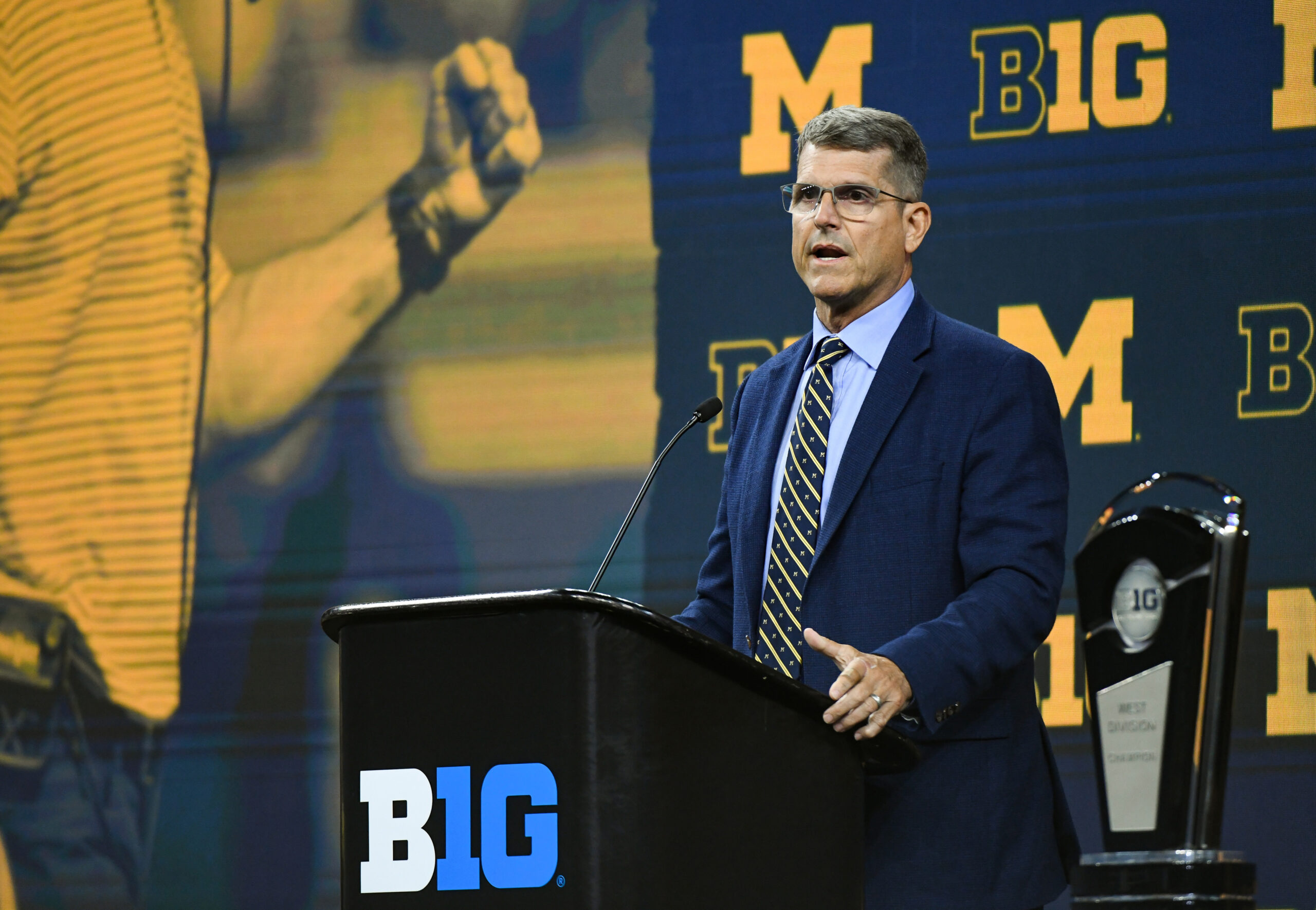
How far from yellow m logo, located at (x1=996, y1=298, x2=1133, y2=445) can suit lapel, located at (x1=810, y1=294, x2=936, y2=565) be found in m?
1.87

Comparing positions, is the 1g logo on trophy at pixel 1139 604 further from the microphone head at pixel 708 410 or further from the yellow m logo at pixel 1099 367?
the microphone head at pixel 708 410

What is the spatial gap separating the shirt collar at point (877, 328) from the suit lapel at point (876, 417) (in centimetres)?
3

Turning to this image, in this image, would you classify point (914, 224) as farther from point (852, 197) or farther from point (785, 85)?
point (785, 85)

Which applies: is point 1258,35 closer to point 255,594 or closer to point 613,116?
point 613,116

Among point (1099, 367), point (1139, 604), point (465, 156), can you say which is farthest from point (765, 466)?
point (465, 156)

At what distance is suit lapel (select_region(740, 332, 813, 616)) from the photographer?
1.87 meters

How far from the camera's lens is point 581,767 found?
53.2 inches

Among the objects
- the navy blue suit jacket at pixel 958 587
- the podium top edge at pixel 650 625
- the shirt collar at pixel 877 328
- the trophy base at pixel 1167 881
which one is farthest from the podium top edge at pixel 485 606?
the trophy base at pixel 1167 881

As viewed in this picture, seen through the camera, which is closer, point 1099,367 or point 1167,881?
point 1167,881

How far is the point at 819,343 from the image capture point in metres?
1.96

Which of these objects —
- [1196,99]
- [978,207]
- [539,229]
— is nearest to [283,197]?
[539,229]

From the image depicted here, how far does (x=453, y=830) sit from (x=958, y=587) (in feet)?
2.28

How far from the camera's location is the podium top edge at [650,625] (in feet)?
4.45

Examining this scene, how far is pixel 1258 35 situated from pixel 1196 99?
0.21 metres
